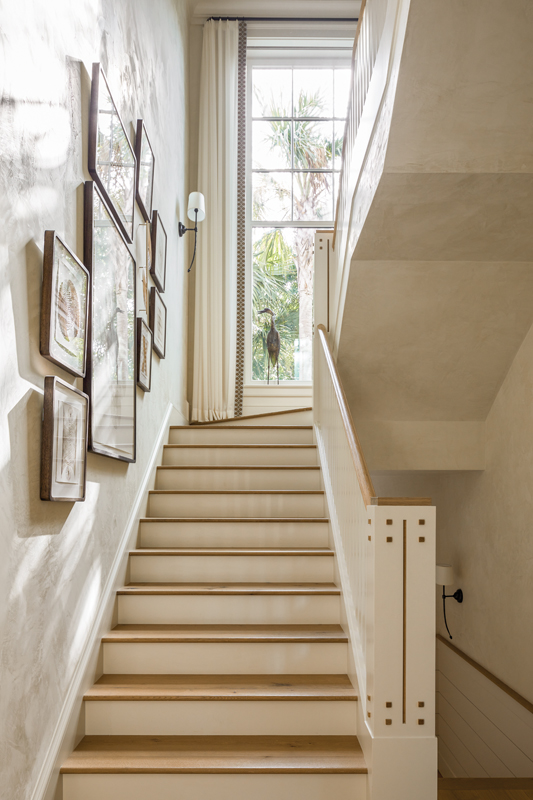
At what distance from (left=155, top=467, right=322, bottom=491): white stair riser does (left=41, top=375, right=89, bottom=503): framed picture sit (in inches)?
57.6

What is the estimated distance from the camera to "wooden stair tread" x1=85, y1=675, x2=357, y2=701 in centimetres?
222

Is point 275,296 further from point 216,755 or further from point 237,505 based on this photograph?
point 216,755

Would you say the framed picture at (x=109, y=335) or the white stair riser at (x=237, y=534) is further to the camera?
the white stair riser at (x=237, y=534)

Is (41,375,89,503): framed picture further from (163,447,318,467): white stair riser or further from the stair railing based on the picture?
(163,447,318,467): white stair riser

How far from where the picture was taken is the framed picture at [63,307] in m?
1.78

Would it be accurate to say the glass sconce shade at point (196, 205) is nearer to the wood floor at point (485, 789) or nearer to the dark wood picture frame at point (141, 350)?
the dark wood picture frame at point (141, 350)

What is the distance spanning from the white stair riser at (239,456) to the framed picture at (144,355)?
23.5 inches

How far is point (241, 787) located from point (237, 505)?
1508mm

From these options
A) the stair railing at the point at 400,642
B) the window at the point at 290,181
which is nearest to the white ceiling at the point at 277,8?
the window at the point at 290,181

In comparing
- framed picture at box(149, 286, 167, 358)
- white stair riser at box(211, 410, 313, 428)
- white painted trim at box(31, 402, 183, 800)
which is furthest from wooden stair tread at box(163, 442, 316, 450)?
white stair riser at box(211, 410, 313, 428)

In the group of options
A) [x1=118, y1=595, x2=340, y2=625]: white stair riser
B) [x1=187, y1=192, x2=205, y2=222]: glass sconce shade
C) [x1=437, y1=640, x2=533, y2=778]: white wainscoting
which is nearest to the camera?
[x1=118, y1=595, x2=340, y2=625]: white stair riser

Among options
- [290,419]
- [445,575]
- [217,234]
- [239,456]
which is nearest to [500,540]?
[445,575]

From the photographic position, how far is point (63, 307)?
6.21 feet

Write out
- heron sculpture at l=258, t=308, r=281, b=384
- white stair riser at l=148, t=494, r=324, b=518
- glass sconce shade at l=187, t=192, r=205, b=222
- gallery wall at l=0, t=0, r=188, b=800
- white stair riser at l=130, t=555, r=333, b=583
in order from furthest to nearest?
1. heron sculpture at l=258, t=308, r=281, b=384
2. glass sconce shade at l=187, t=192, r=205, b=222
3. white stair riser at l=148, t=494, r=324, b=518
4. white stair riser at l=130, t=555, r=333, b=583
5. gallery wall at l=0, t=0, r=188, b=800
